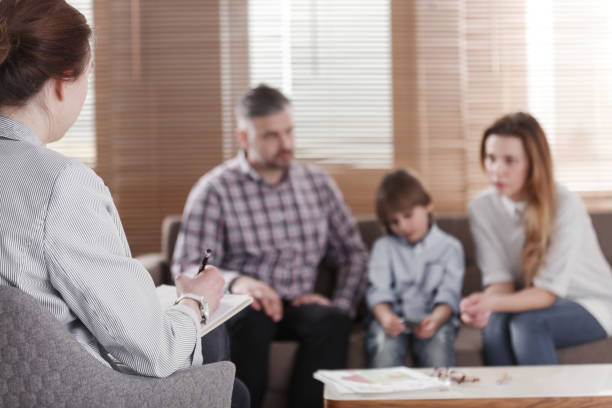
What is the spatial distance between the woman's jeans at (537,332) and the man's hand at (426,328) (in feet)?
Result: 0.65

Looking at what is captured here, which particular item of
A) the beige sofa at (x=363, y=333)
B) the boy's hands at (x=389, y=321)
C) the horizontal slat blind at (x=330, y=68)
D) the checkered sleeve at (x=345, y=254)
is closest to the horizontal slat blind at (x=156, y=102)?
the horizontal slat blind at (x=330, y=68)

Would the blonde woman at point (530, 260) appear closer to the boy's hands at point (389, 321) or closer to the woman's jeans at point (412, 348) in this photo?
the woman's jeans at point (412, 348)

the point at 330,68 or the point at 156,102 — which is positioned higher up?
the point at 330,68

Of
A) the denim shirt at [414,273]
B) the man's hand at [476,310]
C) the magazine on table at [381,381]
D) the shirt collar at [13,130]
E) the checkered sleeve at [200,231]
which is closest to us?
the shirt collar at [13,130]

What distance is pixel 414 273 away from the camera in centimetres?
247

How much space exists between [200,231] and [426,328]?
918 mm

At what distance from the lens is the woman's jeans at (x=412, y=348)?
2.19 meters

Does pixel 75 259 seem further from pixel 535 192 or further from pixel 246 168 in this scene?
→ pixel 535 192

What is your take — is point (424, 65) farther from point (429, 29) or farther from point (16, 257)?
point (16, 257)

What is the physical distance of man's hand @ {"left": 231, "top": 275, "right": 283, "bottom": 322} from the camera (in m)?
2.29

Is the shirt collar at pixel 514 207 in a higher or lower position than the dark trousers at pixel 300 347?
higher

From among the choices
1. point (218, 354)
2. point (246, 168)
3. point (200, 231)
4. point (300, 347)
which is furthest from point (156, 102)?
point (218, 354)

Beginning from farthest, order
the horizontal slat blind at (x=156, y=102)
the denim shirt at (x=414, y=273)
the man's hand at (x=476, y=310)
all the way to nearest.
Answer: the horizontal slat blind at (x=156, y=102), the denim shirt at (x=414, y=273), the man's hand at (x=476, y=310)

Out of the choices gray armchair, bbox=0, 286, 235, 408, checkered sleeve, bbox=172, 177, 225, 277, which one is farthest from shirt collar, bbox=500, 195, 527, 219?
gray armchair, bbox=0, 286, 235, 408
